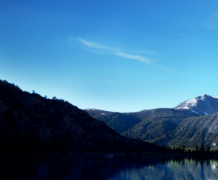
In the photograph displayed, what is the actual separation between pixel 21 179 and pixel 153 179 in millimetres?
47257

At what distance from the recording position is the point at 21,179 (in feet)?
221

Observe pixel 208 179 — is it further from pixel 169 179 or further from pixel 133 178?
pixel 133 178

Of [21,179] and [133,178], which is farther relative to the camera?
[133,178]

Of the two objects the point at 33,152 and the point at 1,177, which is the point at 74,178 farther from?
the point at 33,152

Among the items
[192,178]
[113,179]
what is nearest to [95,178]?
[113,179]

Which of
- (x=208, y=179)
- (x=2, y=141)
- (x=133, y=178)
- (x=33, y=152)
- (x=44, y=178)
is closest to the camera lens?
(x=44, y=178)

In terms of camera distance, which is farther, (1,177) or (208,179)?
(208,179)

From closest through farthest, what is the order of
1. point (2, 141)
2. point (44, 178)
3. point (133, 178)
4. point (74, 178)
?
point (44, 178) → point (74, 178) → point (133, 178) → point (2, 141)

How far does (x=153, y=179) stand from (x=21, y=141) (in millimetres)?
132839

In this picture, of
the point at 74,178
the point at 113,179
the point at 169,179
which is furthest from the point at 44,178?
the point at 169,179

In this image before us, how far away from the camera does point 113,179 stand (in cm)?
8225

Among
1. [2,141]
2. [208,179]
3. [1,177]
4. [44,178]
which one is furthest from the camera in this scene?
[2,141]

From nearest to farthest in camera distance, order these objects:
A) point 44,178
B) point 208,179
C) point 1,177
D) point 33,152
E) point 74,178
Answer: point 1,177 < point 44,178 < point 74,178 < point 208,179 < point 33,152

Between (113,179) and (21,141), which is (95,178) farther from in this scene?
(21,141)
